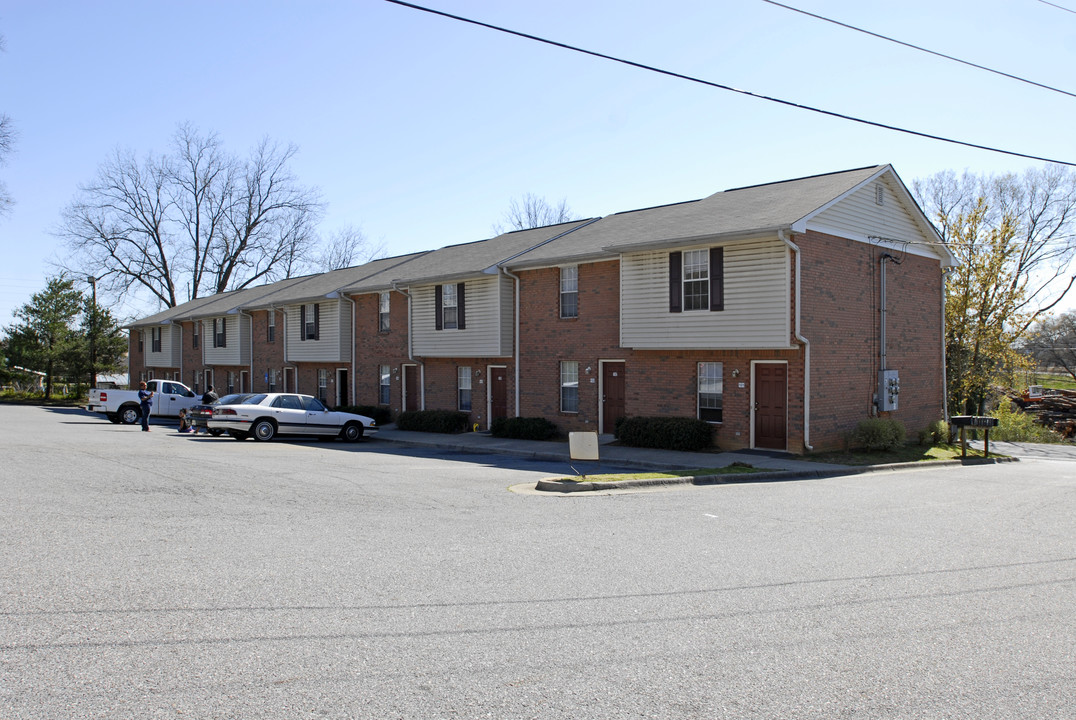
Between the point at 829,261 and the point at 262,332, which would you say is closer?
the point at 829,261

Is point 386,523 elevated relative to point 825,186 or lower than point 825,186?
lower

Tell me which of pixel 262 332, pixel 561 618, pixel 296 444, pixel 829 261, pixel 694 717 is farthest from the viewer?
pixel 262 332

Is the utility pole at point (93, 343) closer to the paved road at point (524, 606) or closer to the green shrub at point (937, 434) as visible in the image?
the paved road at point (524, 606)

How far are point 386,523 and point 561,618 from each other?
13.6 feet

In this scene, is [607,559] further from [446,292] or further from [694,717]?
[446,292]

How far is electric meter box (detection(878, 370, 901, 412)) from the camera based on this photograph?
67.5 ft

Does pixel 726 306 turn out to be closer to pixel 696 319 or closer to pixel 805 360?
pixel 696 319

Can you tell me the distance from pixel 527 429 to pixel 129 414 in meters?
18.3

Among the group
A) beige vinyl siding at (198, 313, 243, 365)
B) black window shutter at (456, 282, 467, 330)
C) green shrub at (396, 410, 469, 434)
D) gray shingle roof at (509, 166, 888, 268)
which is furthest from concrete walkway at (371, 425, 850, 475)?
beige vinyl siding at (198, 313, 243, 365)

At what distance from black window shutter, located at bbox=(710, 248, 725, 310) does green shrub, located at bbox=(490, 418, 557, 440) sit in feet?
20.8

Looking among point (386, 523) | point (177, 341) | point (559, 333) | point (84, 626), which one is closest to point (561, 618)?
point (84, 626)

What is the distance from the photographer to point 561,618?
5.75 metres

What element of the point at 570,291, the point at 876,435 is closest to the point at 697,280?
the point at 570,291

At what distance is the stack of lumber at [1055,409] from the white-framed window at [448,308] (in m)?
23.3
